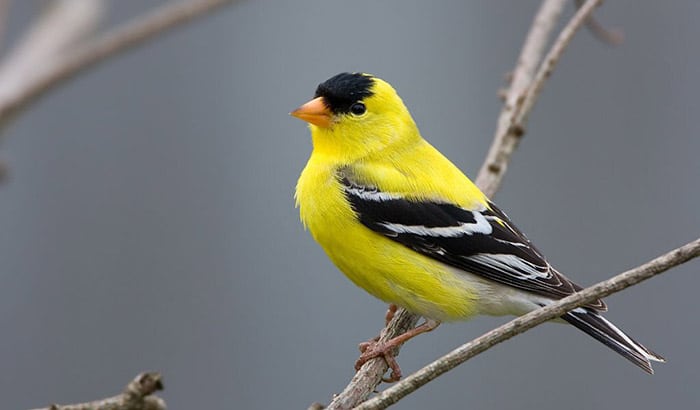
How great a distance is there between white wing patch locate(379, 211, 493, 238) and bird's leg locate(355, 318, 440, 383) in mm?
315

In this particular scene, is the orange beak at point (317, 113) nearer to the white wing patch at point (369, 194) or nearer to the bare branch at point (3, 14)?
the white wing patch at point (369, 194)

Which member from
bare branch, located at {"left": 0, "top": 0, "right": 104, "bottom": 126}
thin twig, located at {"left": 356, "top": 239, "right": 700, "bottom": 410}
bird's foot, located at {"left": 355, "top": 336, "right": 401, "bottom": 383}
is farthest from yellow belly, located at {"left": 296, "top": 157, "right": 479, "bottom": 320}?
thin twig, located at {"left": 356, "top": 239, "right": 700, "bottom": 410}

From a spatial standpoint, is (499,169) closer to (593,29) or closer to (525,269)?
(525,269)

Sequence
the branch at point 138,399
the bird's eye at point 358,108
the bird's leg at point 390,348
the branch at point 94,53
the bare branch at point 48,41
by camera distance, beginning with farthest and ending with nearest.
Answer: the bird's eye at point 358,108 < the bird's leg at point 390,348 < the bare branch at point 48,41 < the branch at point 94,53 < the branch at point 138,399

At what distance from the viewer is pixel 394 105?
3.58 m

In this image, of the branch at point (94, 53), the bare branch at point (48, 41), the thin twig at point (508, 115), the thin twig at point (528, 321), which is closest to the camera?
the thin twig at point (528, 321)

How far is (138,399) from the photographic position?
1401 millimetres

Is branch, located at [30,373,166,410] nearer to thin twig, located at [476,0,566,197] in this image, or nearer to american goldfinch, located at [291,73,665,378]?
american goldfinch, located at [291,73,665,378]

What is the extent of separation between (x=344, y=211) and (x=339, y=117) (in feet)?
1.47

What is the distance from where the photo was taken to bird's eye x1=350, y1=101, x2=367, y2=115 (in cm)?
350

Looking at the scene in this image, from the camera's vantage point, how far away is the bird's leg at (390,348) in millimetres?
3010

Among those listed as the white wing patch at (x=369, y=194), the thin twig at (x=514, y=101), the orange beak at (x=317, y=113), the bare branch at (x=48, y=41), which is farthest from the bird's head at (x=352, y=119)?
the bare branch at (x=48, y=41)

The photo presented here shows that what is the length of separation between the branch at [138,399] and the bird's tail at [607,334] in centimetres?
183

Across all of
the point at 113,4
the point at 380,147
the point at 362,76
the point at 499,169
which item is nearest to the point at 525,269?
the point at 499,169
